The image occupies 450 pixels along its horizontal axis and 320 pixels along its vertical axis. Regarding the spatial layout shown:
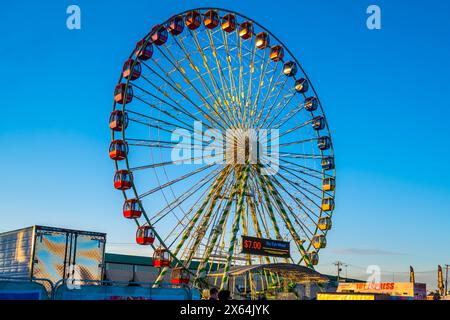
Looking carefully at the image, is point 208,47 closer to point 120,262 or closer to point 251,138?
point 251,138

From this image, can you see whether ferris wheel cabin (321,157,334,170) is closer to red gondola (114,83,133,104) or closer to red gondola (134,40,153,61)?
red gondola (134,40,153,61)

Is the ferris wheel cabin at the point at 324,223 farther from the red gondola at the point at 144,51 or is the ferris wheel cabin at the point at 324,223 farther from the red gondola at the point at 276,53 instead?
the red gondola at the point at 144,51

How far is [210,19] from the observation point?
36.8m

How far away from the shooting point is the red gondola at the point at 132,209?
31844mm

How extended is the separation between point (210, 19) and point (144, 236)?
47.9 ft

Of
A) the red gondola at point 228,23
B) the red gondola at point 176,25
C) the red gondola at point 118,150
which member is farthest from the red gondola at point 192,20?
the red gondola at point 118,150

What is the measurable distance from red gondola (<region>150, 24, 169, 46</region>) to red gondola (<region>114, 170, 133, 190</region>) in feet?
27.1

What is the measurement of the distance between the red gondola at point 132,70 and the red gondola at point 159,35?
194cm

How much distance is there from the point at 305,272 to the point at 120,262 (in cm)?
2677

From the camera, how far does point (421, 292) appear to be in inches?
2251

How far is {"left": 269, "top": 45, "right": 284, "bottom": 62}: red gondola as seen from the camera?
39.8 meters

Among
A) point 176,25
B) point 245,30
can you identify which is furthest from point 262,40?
point 176,25

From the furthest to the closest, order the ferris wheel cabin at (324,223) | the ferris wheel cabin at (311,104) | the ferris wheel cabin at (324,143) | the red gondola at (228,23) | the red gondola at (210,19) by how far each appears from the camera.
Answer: the ferris wheel cabin at (324,143) → the ferris wheel cabin at (311,104) → the ferris wheel cabin at (324,223) → the red gondola at (228,23) → the red gondola at (210,19)
